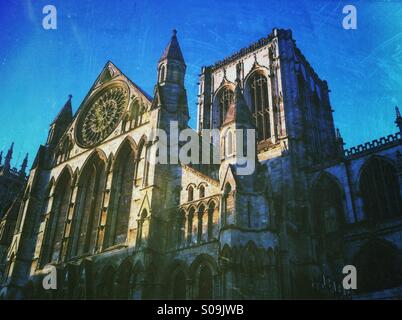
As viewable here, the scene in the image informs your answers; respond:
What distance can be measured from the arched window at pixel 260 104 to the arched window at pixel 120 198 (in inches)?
617

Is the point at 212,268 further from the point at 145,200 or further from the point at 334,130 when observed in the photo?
the point at 334,130

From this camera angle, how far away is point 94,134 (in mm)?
28703

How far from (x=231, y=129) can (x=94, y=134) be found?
11409mm

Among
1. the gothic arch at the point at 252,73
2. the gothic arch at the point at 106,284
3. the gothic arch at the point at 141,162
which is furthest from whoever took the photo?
the gothic arch at the point at 252,73

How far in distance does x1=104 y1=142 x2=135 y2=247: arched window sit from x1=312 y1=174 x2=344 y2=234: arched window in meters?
12.3

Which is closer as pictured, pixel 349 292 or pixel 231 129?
pixel 231 129

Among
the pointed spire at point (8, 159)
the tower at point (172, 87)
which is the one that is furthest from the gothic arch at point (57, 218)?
the pointed spire at point (8, 159)

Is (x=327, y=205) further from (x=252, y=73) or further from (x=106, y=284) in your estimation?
(x=252, y=73)

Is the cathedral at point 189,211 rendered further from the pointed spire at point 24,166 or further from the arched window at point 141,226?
the pointed spire at point 24,166

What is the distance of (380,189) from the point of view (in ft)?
87.9

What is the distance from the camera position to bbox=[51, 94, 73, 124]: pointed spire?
3241 cm

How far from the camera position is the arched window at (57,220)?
25609 millimetres

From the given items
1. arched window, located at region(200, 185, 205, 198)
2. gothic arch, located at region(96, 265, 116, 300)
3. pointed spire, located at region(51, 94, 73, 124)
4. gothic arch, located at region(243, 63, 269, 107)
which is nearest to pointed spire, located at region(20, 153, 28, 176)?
pointed spire, located at region(51, 94, 73, 124)
